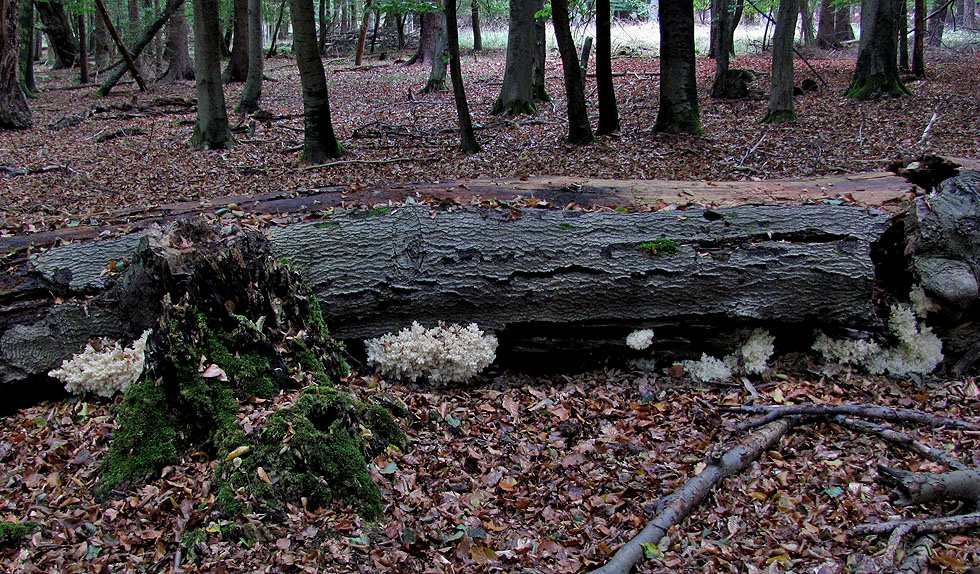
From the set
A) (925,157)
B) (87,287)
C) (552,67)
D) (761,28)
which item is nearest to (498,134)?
(925,157)

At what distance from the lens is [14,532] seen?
290 cm

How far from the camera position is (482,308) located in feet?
15.0

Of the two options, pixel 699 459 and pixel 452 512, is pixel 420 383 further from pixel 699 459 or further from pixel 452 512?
pixel 699 459

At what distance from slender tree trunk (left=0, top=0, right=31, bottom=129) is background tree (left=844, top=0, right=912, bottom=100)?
18.1 meters

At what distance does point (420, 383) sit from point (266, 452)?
1.60m

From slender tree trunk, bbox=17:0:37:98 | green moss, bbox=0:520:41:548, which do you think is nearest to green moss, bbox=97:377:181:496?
green moss, bbox=0:520:41:548

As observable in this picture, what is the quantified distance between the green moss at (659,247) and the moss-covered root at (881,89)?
1147cm

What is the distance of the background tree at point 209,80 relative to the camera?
10.4 m

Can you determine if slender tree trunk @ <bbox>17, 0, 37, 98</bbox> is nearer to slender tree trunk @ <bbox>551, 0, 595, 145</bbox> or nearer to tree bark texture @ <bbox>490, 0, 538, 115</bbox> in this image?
tree bark texture @ <bbox>490, 0, 538, 115</bbox>

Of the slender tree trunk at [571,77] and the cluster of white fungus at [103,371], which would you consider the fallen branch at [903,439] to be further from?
the slender tree trunk at [571,77]

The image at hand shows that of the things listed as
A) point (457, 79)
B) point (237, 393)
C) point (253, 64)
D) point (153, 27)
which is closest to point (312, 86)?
point (457, 79)

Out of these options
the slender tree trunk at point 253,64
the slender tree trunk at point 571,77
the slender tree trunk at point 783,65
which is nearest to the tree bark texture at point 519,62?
the slender tree trunk at point 571,77

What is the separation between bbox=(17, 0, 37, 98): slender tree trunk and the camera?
60.4ft

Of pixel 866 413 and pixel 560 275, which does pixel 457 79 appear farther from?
pixel 866 413
